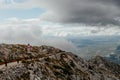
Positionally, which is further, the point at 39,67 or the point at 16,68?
the point at 39,67

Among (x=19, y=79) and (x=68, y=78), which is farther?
(x=68, y=78)

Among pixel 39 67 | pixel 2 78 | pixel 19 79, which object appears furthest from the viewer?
pixel 39 67

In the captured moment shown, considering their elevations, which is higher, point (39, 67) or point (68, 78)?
point (39, 67)

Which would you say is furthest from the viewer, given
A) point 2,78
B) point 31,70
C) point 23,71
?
point 31,70

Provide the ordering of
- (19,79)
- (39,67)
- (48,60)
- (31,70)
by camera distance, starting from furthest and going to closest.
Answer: (48,60), (39,67), (31,70), (19,79)

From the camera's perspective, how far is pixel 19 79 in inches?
5448

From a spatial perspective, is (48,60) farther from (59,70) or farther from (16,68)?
(16,68)

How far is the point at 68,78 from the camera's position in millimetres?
199000

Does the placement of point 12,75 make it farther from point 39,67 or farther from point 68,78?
point 68,78

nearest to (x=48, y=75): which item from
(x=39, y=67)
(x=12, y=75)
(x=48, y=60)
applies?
(x=39, y=67)

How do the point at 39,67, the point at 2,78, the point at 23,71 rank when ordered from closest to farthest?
the point at 2,78 → the point at 23,71 → the point at 39,67

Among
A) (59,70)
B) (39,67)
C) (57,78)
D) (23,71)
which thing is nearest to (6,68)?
(23,71)

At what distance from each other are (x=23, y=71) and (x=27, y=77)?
4952 mm

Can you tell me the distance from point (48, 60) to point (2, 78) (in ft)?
239
